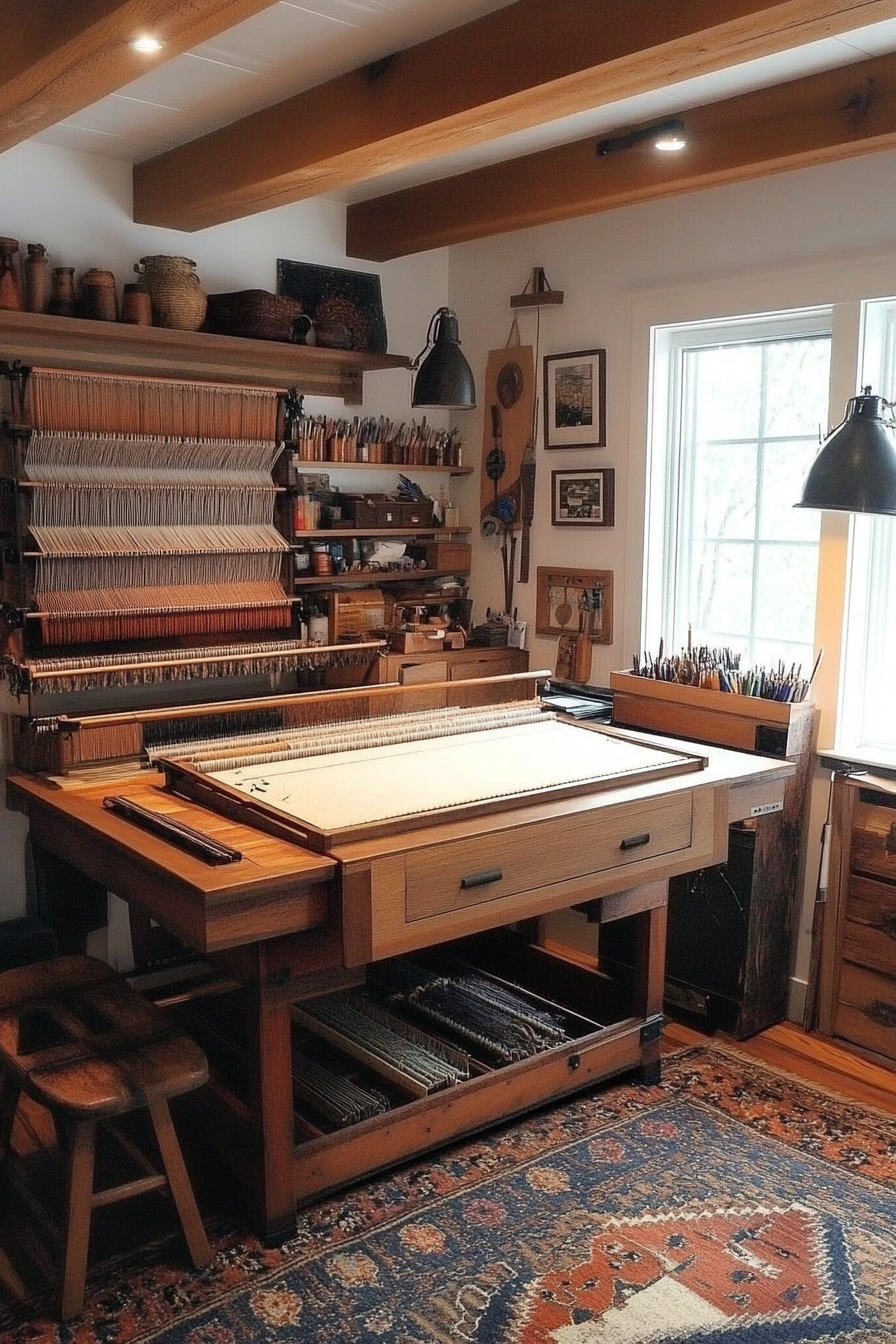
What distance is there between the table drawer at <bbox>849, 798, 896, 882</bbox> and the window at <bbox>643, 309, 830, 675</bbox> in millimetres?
587

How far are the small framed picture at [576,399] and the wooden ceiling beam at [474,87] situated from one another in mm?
1283

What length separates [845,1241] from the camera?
2629 mm

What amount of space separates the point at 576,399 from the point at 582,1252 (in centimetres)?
295

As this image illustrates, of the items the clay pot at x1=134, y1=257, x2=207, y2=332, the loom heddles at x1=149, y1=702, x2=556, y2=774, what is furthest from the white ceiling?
the loom heddles at x1=149, y1=702, x2=556, y2=774

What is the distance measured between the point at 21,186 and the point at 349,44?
4.42ft

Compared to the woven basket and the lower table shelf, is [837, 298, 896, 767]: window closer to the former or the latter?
the lower table shelf

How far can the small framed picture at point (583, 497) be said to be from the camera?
14.2 feet

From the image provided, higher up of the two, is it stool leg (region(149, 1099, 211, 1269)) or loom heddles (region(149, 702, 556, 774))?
loom heddles (region(149, 702, 556, 774))

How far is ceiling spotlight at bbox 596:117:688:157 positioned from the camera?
3.44 meters

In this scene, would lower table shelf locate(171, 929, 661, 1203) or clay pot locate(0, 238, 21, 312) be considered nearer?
lower table shelf locate(171, 929, 661, 1203)

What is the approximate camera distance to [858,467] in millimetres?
3199

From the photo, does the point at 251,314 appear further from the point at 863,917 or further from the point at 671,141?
the point at 863,917

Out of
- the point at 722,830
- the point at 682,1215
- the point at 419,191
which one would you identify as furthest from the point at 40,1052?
the point at 419,191

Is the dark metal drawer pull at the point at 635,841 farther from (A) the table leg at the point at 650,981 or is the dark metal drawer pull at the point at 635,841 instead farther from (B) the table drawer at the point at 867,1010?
(B) the table drawer at the point at 867,1010
